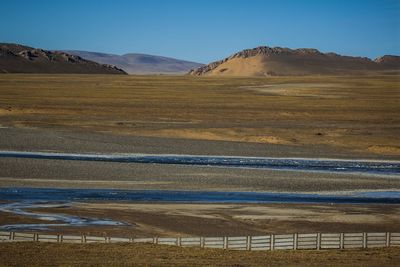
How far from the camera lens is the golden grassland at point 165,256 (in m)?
15.9

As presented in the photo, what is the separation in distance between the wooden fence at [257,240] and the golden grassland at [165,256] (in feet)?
1.65

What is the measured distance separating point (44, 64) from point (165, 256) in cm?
16274

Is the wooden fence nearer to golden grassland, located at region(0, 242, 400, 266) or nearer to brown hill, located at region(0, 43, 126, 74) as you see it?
golden grassland, located at region(0, 242, 400, 266)

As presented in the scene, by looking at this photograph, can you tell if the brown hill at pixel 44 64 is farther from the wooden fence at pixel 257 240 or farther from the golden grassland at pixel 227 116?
the wooden fence at pixel 257 240

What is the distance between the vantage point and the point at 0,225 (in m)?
20.4

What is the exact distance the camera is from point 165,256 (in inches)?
654

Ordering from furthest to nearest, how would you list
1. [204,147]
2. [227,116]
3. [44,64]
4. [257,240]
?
[44,64] → [227,116] → [204,147] → [257,240]

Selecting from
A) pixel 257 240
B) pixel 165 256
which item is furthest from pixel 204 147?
pixel 165 256

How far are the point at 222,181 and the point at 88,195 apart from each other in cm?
578

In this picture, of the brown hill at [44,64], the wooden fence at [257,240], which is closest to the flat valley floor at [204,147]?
the wooden fence at [257,240]

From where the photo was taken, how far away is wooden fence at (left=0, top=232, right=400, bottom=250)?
1817cm

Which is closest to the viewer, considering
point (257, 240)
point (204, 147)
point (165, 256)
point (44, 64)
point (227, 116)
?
point (165, 256)

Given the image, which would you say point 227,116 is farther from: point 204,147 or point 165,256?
point 165,256

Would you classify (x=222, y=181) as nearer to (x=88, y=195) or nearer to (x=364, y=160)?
(x=88, y=195)
